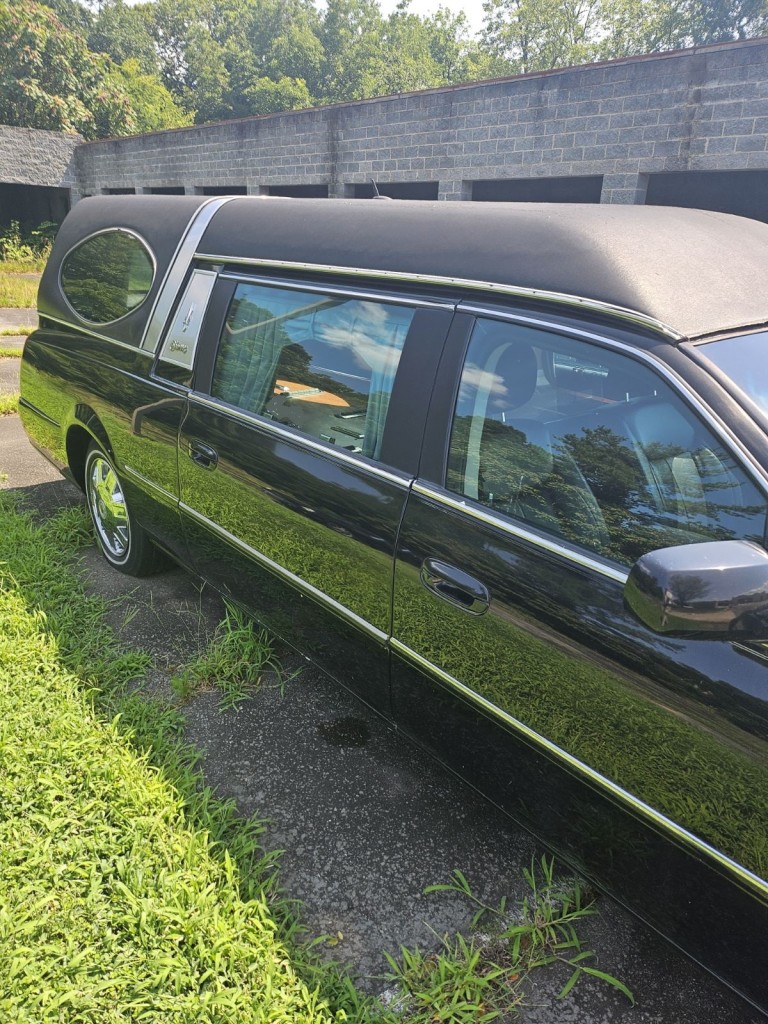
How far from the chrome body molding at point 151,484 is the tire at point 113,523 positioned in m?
0.18

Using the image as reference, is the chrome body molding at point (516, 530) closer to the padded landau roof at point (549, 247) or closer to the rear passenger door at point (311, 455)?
the rear passenger door at point (311, 455)

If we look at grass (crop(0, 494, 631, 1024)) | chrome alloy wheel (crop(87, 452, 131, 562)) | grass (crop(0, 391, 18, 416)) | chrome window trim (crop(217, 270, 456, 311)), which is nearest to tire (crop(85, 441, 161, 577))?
chrome alloy wheel (crop(87, 452, 131, 562))

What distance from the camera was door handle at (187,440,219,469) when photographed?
2941 millimetres

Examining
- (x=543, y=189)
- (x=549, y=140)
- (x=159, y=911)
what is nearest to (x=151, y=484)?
(x=159, y=911)

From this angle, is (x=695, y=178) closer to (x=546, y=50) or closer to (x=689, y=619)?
(x=689, y=619)

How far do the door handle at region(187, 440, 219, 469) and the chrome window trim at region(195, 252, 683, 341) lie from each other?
76cm

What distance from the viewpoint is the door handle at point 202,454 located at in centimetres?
294

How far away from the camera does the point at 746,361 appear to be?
1.74m

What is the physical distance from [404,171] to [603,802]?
1294 centimetres

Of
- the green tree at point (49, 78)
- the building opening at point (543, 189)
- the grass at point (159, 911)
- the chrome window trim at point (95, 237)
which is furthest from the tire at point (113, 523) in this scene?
the green tree at point (49, 78)

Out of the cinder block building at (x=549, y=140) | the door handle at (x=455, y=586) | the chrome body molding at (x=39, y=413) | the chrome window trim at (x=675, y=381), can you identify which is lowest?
the chrome body molding at (x=39, y=413)

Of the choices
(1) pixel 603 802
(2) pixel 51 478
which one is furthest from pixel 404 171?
(1) pixel 603 802

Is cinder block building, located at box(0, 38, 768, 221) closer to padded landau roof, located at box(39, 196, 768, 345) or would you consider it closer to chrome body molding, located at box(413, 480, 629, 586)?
padded landau roof, located at box(39, 196, 768, 345)

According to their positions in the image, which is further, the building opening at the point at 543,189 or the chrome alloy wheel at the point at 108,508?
the building opening at the point at 543,189
